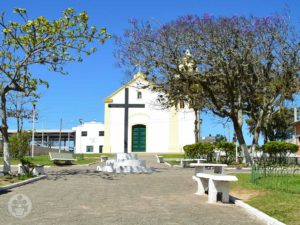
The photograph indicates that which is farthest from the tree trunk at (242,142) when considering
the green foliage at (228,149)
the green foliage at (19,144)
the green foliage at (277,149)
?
the green foliage at (19,144)

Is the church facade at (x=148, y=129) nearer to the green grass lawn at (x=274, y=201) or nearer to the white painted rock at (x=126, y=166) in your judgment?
the white painted rock at (x=126, y=166)

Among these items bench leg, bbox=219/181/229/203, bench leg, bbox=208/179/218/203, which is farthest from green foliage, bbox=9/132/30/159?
bench leg, bbox=219/181/229/203

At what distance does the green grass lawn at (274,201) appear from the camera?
854cm

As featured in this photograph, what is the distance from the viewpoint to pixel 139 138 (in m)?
55.8

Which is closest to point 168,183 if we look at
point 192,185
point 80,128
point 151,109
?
point 192,185

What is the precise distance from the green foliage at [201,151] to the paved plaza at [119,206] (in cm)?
1450

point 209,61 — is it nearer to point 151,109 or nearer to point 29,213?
point 29,213

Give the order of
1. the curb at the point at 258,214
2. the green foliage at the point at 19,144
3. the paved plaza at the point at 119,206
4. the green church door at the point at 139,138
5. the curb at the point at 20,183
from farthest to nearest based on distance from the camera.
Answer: the green church door at the point at 139,138, the green foliage at the point at 19,144, the curb at the point at 20,183, the paved plaza at the point at 119,206, the curb at the point at 258,214

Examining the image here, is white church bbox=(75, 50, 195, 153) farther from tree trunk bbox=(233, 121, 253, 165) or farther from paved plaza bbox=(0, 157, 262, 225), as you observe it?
paved plaza bbox=(0, 157, 262, 225)

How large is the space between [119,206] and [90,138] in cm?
6066

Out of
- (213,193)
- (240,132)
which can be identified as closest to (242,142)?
(240,132)

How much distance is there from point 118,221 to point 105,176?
1044cm

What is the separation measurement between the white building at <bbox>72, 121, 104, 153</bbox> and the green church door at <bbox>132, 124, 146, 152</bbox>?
14539 mm

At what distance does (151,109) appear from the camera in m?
55.3
